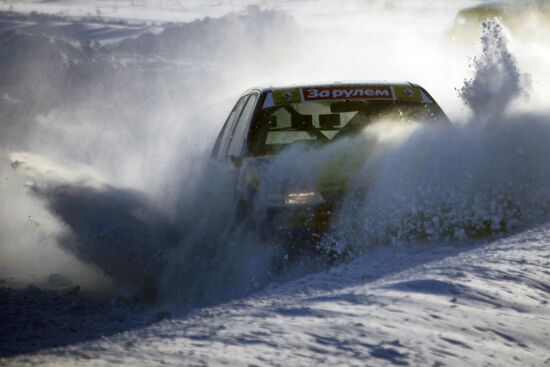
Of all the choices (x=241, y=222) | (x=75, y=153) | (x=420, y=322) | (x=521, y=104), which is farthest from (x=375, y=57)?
(x=420, y=322)

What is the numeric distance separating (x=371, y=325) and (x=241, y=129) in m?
3.85

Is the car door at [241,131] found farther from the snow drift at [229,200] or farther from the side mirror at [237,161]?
the snow drift at [229,200]

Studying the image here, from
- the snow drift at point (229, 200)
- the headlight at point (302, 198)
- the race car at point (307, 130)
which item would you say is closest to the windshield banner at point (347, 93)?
the race car at point (307, 130)

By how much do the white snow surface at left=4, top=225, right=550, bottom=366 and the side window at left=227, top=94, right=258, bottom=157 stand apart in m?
1.94

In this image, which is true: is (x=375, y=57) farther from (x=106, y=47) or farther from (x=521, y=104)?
(x=521, y=104)

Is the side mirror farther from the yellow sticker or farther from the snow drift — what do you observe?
the yellow sticker

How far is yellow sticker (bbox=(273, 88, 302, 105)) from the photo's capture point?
6.90 meters

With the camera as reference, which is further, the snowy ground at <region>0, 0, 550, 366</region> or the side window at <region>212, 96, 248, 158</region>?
the side window at <region>212, 96, 248, 158</region>

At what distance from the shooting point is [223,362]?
3316 mm

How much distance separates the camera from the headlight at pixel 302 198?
5605 millimetres

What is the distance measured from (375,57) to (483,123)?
18.3 m

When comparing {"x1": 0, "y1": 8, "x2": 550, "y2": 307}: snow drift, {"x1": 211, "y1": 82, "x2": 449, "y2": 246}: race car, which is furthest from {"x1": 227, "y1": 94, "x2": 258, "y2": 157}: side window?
{"x1": 0, "y1": 8, "x2": 550, "y2": 307}: snow drift

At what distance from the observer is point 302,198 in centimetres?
562

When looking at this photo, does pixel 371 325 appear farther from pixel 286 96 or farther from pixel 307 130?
pixel 286 96
